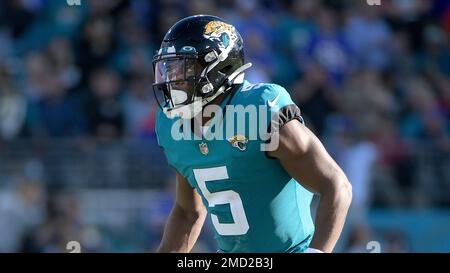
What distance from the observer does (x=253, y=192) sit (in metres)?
4.35

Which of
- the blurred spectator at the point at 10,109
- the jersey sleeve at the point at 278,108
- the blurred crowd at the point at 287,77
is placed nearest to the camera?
the jersey sleeve at the point at 278,108

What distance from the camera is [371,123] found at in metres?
9.16

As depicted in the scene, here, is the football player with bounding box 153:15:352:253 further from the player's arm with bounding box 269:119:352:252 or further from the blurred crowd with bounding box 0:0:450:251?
the blurred crowd with bounding box 0:0:450:251

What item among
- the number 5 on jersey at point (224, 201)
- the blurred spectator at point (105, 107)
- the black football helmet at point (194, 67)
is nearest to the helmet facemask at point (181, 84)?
the black football helmet at point (194, 67)

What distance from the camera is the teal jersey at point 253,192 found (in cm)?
433

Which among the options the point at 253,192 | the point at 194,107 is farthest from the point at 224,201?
the point at 194,107

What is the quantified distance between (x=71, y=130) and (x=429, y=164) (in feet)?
10.4

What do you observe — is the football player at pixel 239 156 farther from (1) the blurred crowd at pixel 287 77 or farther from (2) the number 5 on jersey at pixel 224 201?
(1) the blurred crowd at pixel 287 77

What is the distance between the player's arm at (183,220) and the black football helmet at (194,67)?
420mm

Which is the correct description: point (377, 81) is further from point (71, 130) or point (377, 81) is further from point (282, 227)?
point (282, 227)

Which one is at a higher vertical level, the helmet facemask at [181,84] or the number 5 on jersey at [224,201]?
the helmet facemask at [181,84]

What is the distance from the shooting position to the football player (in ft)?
13.7
